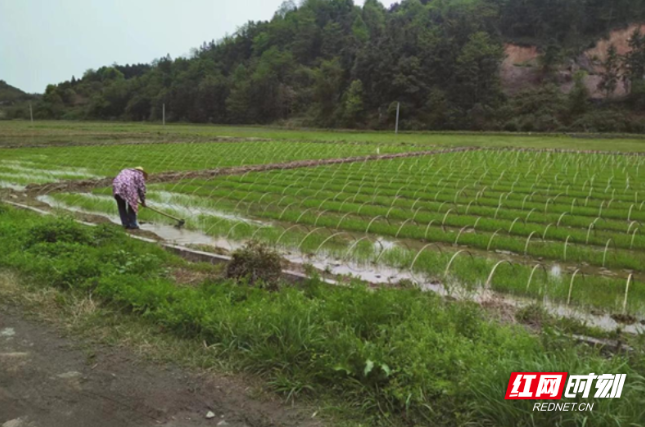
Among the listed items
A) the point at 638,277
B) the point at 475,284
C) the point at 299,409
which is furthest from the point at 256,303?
the point at 638,277

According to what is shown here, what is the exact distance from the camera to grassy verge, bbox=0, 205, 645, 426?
3.21m

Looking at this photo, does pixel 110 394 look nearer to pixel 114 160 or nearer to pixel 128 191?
pixel 128 191

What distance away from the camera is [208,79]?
8906cm

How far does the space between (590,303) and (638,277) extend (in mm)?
1720

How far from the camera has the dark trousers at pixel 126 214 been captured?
9614 mm

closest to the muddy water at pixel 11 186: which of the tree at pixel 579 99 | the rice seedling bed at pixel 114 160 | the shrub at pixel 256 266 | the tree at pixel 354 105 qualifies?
the rice seedling bed at pixel 114 160

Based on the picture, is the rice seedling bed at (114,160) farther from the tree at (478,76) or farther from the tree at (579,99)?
the tree at (579,99)

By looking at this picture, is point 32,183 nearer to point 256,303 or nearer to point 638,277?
point 256,303

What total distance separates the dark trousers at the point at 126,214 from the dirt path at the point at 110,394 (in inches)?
219

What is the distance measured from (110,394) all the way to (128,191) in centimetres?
646

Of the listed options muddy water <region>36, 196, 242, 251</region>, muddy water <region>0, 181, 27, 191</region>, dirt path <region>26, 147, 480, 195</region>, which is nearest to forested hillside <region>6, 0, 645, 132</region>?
dirt path <region>26, 147, 480, 195</region>

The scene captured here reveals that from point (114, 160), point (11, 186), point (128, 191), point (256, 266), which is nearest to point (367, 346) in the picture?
point (256, 266)

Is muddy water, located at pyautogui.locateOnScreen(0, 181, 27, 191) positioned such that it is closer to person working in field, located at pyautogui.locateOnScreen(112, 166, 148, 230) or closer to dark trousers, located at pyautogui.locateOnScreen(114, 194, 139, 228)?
dark trousers, located at pyautogui.locateOnScreen(114, 194, 139, 228)

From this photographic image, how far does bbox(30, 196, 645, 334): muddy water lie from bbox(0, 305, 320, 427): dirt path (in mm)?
2977
